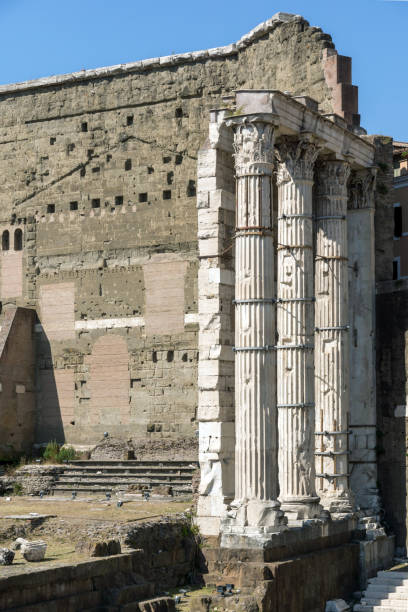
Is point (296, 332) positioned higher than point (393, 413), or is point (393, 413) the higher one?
point (296, 332)

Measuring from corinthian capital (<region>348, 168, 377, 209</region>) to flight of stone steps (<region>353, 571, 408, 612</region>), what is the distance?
6582 millimetres

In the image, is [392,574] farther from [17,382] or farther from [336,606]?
[17,382]

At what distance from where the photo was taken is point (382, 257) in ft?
66.7

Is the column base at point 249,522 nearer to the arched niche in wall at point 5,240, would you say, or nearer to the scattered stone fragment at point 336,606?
the scattered stone fragment at point 336,606

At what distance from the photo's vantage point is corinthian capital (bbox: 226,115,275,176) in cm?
1529

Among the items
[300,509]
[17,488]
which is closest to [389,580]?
[300,509]

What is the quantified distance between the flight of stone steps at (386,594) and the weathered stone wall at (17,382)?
11.0 metres

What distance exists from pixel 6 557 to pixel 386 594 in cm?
653

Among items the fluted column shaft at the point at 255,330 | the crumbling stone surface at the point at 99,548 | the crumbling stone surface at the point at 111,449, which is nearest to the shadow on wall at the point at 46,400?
the crumbling stone surface at the point at 111,449

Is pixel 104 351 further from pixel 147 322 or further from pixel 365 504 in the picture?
pixel 365 504

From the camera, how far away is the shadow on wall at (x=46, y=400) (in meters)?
26.2

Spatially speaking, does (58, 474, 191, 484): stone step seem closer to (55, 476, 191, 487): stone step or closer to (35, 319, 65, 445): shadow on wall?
(55, 476, 191, 487): stone step

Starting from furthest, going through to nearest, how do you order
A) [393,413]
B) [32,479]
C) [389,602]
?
[32,479] < [393,413] < [389,602]

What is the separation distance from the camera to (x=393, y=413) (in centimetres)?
1941
